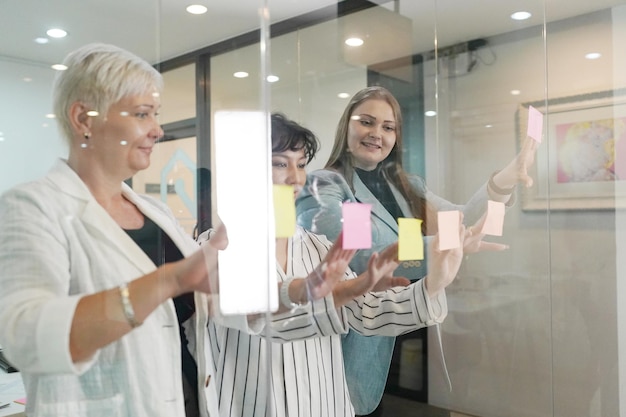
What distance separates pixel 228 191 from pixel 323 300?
351mm

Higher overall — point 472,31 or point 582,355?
point 472,31

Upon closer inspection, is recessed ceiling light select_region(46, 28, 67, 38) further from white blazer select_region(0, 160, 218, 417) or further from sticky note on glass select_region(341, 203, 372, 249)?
sticky note on glass select_region(341, 203, 372, 249)

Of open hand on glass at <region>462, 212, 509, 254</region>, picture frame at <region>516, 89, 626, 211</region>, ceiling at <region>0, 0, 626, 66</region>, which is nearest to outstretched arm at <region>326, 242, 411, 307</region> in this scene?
open hand on glass at <region>462, 212, 509, 254</region>

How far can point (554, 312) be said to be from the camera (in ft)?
7.92

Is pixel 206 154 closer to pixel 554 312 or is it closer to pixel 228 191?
pixel 228 191

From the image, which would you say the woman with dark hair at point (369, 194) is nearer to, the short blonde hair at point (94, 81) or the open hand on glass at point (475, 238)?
the open hand on glass at point (475, 238)

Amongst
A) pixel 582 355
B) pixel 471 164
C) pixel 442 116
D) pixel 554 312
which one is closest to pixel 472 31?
pixel 442 116

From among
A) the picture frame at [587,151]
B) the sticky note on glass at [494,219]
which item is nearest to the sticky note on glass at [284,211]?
the sticky note on glass at [494,219]

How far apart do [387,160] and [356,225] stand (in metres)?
0.23

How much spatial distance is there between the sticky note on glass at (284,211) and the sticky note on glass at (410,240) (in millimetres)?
366

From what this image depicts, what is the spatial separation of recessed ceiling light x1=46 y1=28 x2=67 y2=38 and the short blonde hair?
0.11 feet

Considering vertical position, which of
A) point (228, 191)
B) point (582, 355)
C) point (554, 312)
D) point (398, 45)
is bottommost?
point (582, 355)

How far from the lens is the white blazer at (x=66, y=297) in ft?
2.81

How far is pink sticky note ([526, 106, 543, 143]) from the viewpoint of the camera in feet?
7.45
